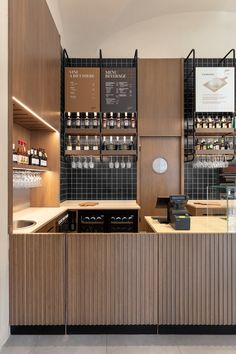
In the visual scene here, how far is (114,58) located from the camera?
5617mm

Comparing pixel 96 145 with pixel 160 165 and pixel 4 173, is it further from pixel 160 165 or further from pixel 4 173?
pixel 4 173

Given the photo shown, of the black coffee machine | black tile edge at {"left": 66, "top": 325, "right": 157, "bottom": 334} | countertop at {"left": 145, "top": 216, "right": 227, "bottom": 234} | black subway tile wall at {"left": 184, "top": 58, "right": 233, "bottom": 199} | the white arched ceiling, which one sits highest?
the white arched ceiling

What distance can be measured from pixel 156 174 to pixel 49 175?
2047mm

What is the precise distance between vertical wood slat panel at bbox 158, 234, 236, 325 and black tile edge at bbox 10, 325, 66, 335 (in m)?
0.85

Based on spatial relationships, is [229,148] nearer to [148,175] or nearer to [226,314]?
[148,175]

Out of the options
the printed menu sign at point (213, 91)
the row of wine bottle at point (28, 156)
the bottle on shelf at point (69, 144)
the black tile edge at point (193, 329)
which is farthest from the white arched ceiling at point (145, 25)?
the black tile edge at point (193, 329)

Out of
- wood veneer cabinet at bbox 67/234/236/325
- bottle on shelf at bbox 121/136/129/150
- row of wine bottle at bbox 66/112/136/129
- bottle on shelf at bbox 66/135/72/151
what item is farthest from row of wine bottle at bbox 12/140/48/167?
bottle on shelf at bbox 121/136/129/150

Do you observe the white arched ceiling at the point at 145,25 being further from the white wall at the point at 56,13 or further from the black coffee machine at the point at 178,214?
the black coffee machine at the point at 178,214

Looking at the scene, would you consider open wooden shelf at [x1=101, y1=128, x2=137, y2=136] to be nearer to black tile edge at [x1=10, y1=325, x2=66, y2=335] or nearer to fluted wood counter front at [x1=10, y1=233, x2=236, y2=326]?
fluted wood counter front at [x1=10, y1=233, x2=236, y2=326]

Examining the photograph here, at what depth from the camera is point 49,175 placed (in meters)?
4.45

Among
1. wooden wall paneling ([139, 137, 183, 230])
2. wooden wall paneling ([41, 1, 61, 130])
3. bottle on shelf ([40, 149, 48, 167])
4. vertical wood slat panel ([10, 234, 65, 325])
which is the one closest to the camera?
vertical wood slat panel ([10, 234, 65, 325])

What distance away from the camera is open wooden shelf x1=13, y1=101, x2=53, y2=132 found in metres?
3.01

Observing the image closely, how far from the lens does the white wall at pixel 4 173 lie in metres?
2.28

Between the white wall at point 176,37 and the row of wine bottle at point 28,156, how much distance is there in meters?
2.78
